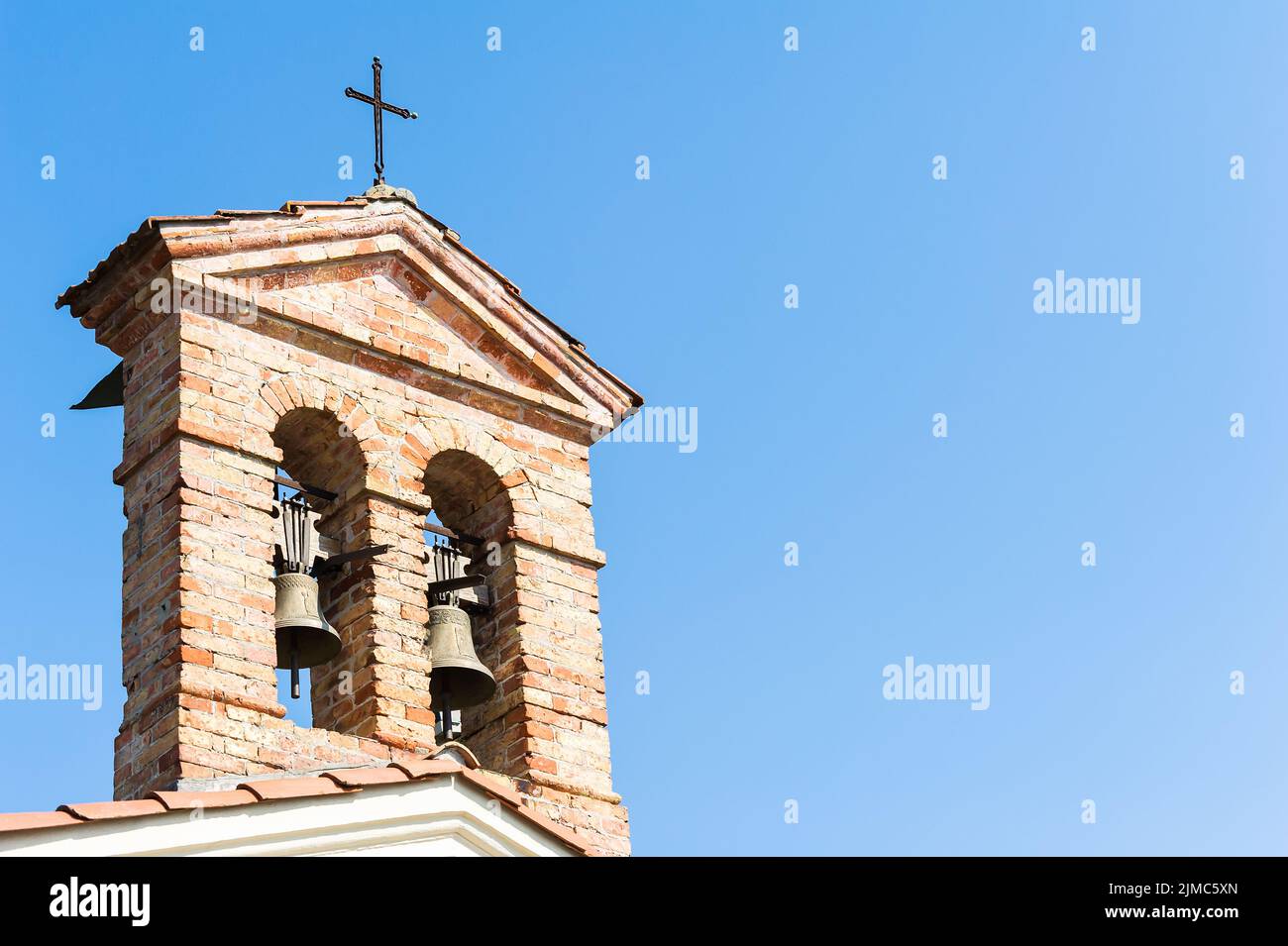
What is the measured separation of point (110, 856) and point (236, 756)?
2.30m

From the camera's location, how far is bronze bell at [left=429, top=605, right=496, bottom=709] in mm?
11016

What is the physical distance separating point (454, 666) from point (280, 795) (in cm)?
284

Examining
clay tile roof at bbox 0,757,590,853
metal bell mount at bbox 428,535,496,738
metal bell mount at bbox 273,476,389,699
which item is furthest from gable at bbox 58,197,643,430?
clay tile roof at bbox 0,757,590,853

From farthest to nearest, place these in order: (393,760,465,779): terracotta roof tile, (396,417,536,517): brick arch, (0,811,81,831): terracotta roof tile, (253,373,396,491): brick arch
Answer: (396,417,536,517): brick arch < (253,373,396,491): brick arch < (393,760,465,779): terracotta roof tile < (0,811,81,831): terracotta roof tile

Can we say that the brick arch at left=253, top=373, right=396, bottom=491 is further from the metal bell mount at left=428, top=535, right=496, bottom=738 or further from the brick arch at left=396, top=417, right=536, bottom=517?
the metal bell mount at left=428, top=535, right=496, bottom=738

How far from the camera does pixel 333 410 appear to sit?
36.7 feet

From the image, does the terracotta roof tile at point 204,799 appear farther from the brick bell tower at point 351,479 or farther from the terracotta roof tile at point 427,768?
the brick bell tower at point 351,479

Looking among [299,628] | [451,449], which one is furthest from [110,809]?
[451,449]

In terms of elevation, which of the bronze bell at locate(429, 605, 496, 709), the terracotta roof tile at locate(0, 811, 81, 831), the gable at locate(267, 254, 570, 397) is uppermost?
the gable at locate(267, 254, 570, 397)

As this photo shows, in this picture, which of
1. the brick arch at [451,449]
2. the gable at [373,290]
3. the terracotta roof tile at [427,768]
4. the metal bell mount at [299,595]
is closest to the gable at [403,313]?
the gable at [373,290]

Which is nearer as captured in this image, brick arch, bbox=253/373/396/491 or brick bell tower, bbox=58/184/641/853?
brick bell tower, bbox=58/184/641/853

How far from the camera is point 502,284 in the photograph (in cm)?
1214

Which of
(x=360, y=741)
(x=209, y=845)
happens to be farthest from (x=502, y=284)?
(x=209, y=845)
